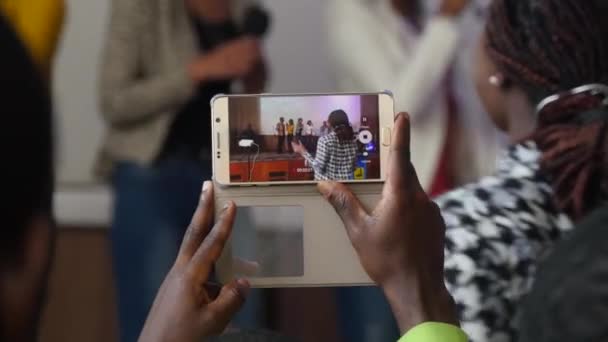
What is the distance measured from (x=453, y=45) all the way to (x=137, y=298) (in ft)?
2.34

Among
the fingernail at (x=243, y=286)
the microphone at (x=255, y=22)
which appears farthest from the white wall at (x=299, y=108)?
the microphone at (x=255, y=22)

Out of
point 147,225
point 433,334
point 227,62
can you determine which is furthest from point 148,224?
point 433,334

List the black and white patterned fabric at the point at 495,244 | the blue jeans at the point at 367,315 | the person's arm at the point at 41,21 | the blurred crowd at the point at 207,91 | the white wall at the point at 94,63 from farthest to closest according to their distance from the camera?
1. the white wall at the point at 94,63
2. the blurred crowd at the point at 207,91
3. the blue jeans at the point at 367,315
4. the person's arm at the point at 41,21
5. the black and white patterned fabric at the point at 495,244

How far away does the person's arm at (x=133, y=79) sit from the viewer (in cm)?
169

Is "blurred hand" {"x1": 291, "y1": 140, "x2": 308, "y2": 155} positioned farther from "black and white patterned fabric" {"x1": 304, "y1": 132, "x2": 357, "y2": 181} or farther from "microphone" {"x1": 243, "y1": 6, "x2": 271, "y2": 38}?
"microphone" {"x1": 243, "y1": 6, "x2": 271, "y2": 38}

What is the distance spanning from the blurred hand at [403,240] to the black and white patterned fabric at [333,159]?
0.01 meters

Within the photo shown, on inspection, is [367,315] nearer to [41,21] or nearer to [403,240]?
[41,21]

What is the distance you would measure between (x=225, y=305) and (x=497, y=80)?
0.60 meters

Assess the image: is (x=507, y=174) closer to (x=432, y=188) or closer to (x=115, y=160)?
(x=432, y=188)

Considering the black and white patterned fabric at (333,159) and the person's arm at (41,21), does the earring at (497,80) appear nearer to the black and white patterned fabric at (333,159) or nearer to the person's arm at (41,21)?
the black and white patterned fabric at (333,159)

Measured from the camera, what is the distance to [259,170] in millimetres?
777

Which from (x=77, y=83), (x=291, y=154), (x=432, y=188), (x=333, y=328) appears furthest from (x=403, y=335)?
(x=77, y=83)

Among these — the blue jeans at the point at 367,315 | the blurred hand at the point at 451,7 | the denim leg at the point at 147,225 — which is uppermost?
the blurred hand at the point at 451,7

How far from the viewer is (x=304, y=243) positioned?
2.59 feet
